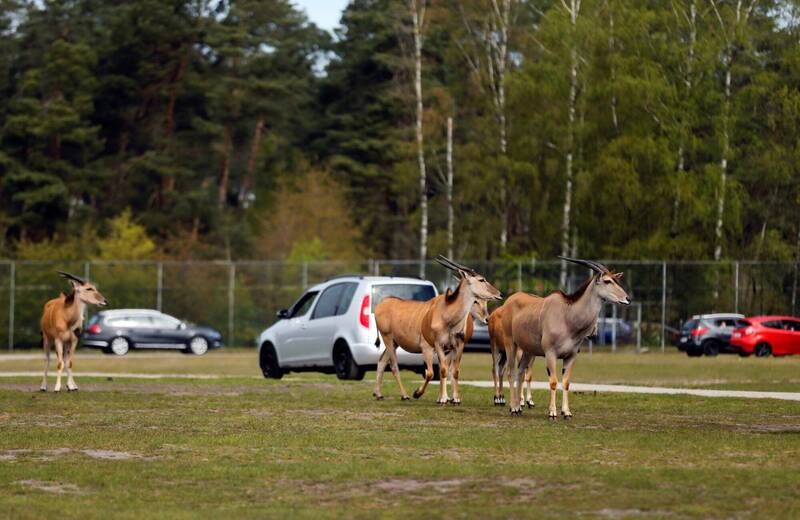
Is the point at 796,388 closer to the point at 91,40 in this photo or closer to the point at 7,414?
the point at 7,414

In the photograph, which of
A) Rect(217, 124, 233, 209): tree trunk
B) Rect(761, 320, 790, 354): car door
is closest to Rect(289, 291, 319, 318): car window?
Rect(761, 320, 790, 354): car door

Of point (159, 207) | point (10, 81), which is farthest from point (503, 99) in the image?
point (10, 81)

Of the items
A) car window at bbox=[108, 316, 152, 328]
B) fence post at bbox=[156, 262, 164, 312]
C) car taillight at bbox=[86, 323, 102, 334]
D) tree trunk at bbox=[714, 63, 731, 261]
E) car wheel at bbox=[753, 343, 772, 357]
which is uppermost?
tree trunk at bbox=[714, 63, 731, 261]

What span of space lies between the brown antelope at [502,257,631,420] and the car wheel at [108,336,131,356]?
35717mm

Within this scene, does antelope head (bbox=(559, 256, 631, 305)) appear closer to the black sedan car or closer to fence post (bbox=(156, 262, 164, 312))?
the black sedan car

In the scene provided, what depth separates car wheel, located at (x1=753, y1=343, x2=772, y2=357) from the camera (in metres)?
50.1

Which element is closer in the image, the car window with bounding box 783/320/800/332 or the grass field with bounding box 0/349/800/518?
the grass field with bounding box 0/349/800/518

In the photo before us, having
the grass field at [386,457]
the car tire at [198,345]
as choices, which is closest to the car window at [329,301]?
the grass field at [386,457]

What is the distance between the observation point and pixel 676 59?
60281 mm

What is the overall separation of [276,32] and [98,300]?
6517cm

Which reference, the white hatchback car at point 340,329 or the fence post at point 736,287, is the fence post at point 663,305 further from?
the white hatchback car at point 340,329

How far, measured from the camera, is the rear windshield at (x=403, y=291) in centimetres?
2836

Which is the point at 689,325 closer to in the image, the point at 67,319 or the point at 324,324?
the point at 324,324

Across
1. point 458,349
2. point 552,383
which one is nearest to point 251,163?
point 458,349
